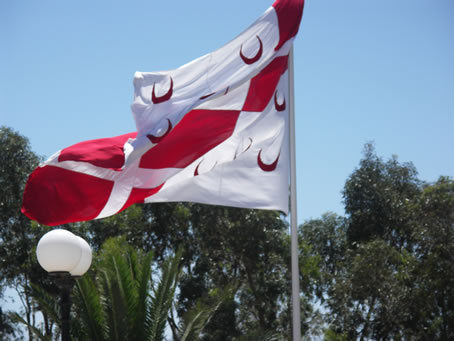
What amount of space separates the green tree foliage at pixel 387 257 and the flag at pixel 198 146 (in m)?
14.6

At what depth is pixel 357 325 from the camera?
23422 mm

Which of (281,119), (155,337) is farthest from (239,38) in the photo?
(155,337)

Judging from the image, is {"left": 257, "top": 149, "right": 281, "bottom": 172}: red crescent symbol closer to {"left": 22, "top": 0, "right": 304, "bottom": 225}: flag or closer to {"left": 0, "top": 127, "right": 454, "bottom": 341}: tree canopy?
{"left": 22, "top": 0, "right": 304, "bottom": 225}: flag

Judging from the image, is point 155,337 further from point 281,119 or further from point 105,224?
point 105,224

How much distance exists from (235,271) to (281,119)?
18.6m

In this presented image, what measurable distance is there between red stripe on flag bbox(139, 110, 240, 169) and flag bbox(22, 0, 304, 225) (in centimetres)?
1

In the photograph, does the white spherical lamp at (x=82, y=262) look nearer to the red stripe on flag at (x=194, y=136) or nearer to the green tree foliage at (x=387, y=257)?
the red stripe on flag at (x=194, y=136)

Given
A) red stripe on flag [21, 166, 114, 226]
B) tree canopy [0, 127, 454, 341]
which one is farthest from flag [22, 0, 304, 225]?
tree canopy [0, 127, 454, 341]

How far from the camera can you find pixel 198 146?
7277mm

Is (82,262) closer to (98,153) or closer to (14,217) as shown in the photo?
(98,153)

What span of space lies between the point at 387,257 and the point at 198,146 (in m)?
16.7

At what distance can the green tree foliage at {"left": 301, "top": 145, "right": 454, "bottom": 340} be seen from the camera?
20.9 m

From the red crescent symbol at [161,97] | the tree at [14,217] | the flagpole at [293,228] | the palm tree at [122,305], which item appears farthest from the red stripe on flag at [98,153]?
the tree at [14,217]

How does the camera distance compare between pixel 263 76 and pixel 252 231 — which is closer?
pixel 263 76
